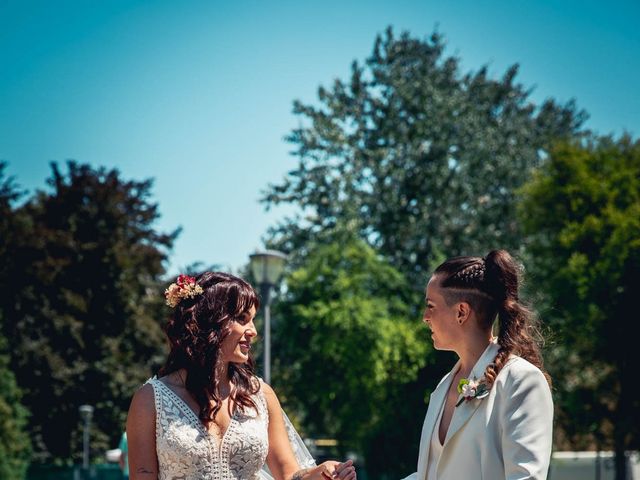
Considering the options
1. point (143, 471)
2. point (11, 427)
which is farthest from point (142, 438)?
point (11, 427)

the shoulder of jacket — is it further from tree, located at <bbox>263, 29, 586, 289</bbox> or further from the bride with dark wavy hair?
tree, located at <bbox>263, 29, 586, 289</bbox>

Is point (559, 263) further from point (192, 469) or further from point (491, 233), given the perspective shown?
point (192, 469)

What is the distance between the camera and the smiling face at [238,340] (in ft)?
15.6

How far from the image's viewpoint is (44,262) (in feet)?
123

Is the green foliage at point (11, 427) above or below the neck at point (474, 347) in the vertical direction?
above

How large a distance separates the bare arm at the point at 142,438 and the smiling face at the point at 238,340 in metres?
0.39

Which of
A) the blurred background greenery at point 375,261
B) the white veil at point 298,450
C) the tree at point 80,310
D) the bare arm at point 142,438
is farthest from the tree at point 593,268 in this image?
the bare arm at point 142,438

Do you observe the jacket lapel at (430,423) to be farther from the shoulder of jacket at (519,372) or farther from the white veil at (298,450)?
the white veil at (298,450)

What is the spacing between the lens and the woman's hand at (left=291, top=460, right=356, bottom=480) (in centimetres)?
479

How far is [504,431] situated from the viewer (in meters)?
4.20

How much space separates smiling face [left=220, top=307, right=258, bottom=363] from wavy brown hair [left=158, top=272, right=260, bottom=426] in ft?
0.07

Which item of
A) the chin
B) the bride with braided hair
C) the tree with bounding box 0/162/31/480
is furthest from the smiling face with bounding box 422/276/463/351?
the tree with bounding box 0/162/31/480

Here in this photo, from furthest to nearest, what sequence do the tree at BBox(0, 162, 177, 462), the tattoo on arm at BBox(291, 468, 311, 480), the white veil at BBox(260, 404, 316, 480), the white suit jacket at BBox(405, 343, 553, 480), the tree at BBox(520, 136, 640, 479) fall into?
the tree at BBox(0, 162, 177, 462) < the tree at BBox(520, 136, 640, 479) < the white veil at BBox(260, 404, 316, 480) < the tattoo on arm at BBox(291, 468, 311, 480) < the white suit jacket at BBox(405, 343, 553, 480)

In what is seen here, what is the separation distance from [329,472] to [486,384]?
0.90m
